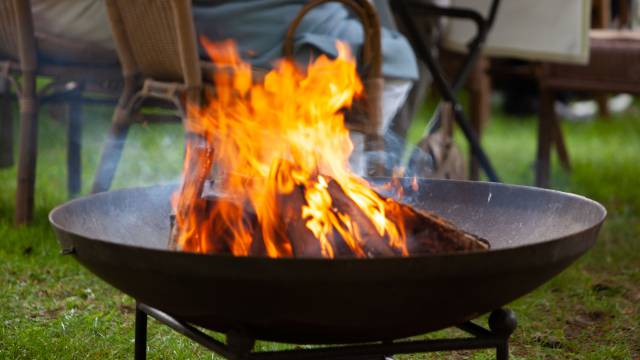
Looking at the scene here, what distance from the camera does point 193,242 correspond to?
5.42ft

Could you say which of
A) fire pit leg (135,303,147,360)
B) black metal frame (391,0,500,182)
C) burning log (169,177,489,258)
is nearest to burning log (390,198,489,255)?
burning log (169,177,489,258)

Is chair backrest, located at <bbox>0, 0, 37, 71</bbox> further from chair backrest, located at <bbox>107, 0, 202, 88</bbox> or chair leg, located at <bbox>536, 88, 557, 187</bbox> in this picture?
chair leg, located at <bbox>536, 88, 557, 187</bbox>

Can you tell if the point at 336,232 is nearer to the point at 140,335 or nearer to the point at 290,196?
the point at 290,196

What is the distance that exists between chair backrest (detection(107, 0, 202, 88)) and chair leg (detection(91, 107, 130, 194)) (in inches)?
5.7

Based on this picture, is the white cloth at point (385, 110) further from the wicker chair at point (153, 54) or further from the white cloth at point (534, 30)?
the white cloth at point (534, 30)

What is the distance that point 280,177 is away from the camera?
168 centimetres

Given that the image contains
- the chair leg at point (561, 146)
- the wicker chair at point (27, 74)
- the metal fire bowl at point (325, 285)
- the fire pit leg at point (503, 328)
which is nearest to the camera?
the metal fire bowl at point (325, 285)

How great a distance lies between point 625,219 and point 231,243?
2549mm

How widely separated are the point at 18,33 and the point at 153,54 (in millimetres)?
545

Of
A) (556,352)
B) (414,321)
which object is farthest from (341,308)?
(556,352)

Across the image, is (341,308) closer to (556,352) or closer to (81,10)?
(556,352)

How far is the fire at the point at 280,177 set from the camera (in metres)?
1.62

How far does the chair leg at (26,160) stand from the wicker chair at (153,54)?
37 cm

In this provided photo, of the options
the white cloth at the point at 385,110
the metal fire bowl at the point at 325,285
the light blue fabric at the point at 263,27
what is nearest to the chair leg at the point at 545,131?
the white cloth at the point at 385,110
